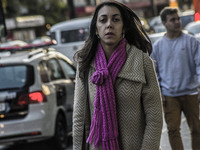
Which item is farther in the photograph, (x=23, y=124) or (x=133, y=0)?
(x=133, y=0)

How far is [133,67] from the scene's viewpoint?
3146 mm

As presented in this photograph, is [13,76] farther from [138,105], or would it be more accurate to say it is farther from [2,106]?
[138,105]

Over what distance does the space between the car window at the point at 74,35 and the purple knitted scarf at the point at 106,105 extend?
16061 mm

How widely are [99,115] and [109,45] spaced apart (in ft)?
1.43

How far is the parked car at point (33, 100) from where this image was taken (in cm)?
717

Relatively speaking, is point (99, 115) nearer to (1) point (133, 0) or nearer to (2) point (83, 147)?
(2) point (83, 147)

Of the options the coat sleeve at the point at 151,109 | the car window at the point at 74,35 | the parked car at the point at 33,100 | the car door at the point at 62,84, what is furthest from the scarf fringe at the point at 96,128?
the car window at the point at 74,35

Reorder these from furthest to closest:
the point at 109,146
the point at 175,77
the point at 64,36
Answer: the point at 64,36 → the point at 175,77 → the point at 109,146

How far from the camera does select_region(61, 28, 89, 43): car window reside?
63.3ft

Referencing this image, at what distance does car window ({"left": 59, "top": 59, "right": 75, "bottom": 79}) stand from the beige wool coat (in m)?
5.51

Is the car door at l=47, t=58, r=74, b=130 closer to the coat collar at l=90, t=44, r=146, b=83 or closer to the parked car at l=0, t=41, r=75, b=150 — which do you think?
the parked car at l=0, t=41, r=75, b=150

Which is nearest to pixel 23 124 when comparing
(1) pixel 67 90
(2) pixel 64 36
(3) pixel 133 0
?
(1) pixel 67 90

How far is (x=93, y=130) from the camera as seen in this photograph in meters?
3.14

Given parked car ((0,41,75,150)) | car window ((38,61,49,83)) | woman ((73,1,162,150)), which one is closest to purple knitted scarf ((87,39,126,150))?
woman ((73,1,162,150))
